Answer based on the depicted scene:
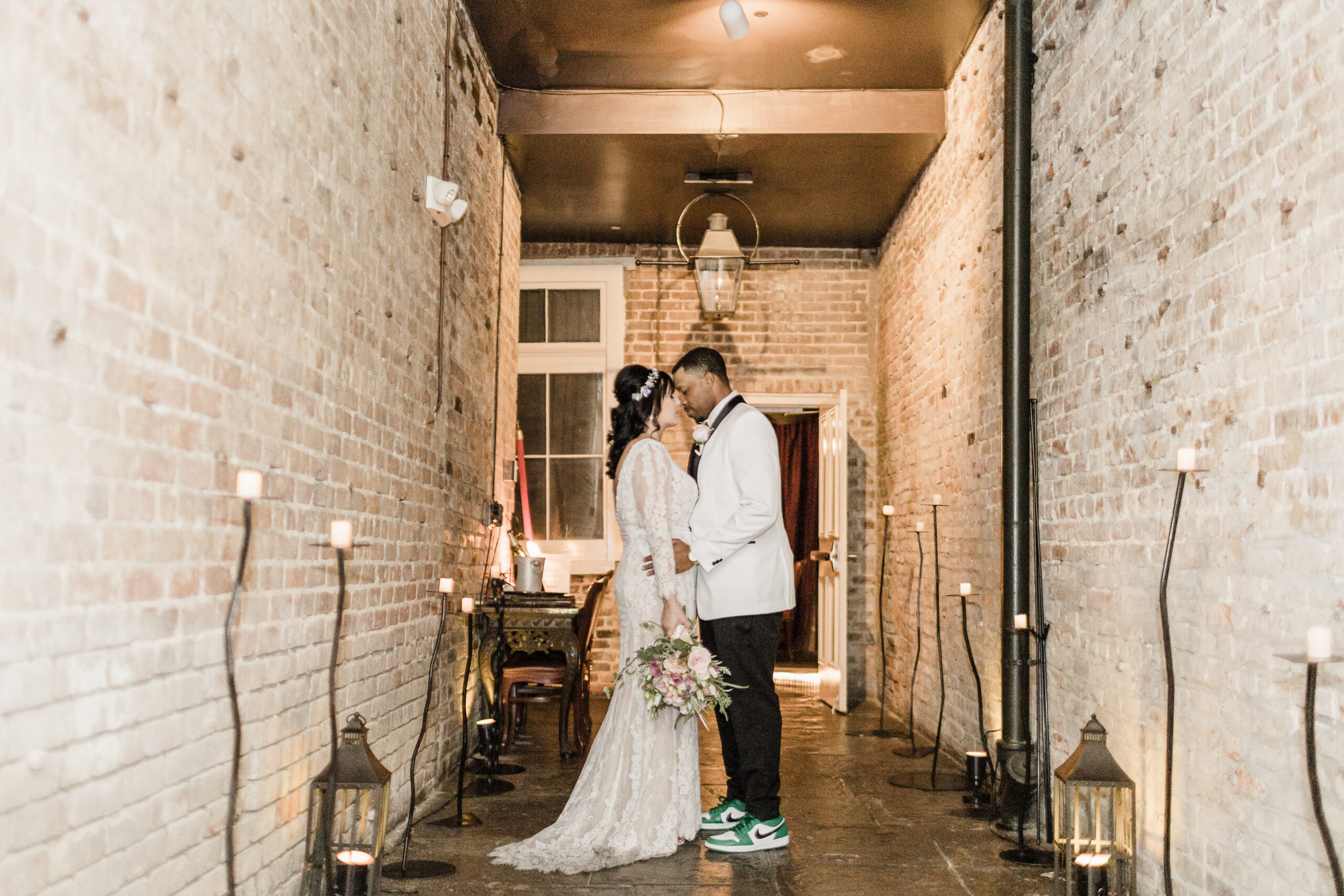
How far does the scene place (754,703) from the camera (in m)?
4.07

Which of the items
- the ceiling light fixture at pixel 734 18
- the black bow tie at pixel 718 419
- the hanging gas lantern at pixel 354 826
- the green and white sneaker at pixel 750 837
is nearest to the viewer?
the hanging gas lantern at pixel 354 826

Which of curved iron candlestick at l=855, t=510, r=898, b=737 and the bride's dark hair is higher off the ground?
the bride's dark hair

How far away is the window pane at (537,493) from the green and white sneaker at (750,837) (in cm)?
480

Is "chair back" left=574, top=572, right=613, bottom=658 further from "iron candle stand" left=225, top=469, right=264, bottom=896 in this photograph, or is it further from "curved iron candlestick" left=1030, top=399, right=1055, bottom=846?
"iron candle stand" left=225, top=469, right=264, bottom=896

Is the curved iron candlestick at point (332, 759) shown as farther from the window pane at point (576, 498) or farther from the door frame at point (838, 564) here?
the window pane at point (576, 498)

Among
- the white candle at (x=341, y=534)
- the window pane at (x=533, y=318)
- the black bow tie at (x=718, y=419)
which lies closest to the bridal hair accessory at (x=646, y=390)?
the black bow tie at (x=718, y=419)

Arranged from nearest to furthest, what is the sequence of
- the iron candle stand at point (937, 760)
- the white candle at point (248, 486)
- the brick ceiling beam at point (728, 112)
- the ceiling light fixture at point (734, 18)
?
the white candle at point (248, 486)
the ceiling light fixture at point (734, 18)
the iron candle stand at point (937, 760)
the brick ceiling beam at point (728, 112)

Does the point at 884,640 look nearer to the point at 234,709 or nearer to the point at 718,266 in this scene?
the point at 718,266

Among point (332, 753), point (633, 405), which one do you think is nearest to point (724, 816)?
point (633, 405)

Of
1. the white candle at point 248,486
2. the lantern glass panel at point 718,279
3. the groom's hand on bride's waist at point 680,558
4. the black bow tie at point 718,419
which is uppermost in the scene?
the lantern glass panel at point 718,279

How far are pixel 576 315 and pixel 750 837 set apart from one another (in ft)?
18.1

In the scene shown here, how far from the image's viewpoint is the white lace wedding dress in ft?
12.7

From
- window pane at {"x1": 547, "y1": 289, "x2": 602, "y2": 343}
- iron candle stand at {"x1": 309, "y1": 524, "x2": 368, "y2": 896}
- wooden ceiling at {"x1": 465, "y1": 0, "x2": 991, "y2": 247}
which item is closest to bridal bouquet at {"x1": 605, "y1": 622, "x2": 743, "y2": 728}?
iron candle stand at {"x1": 309, "y1": 524, "x2": 368, "y2": 896}

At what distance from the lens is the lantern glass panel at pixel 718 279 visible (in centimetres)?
674
